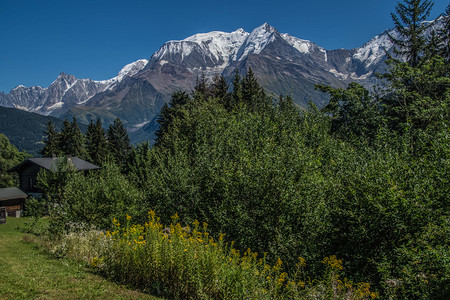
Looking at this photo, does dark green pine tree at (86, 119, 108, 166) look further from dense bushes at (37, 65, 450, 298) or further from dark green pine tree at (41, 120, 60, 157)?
dense bushes at (37, 65, 450, 298)

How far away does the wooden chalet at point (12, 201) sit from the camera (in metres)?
40.3

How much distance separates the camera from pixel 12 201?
136 feet

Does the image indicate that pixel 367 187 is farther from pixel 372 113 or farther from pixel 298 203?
pixel 372 113

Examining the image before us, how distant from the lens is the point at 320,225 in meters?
9.14

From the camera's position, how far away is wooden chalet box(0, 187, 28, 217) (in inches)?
1588

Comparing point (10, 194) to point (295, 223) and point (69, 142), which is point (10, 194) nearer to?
point (69, 142)

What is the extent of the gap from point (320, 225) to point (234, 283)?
13.1 feet

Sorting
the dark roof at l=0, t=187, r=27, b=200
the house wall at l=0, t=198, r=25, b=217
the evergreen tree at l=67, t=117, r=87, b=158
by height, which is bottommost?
the house wall at l=0, t=198, r=25, b=217

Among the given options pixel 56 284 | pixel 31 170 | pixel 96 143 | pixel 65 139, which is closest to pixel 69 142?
pixel 65 139

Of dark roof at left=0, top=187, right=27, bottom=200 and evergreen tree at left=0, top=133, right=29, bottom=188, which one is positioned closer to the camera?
dark roof at left=0, top=187, right=27, bottom=200

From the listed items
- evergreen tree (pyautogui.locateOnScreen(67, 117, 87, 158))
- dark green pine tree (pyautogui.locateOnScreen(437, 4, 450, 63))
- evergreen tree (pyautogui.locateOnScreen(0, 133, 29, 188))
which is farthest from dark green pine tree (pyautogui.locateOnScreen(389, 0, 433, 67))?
evergreen tree (pyautogui.locateOnScreen(0, 133, 29, 188))

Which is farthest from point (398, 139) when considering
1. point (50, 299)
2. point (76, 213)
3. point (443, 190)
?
point (76, 213)

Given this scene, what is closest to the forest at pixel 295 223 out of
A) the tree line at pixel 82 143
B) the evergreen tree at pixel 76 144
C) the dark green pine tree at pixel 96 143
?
the tree line at pixel 82 143

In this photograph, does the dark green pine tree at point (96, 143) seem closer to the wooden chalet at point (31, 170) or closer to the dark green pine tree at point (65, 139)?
the dark green pine tree at point (65, 139)
